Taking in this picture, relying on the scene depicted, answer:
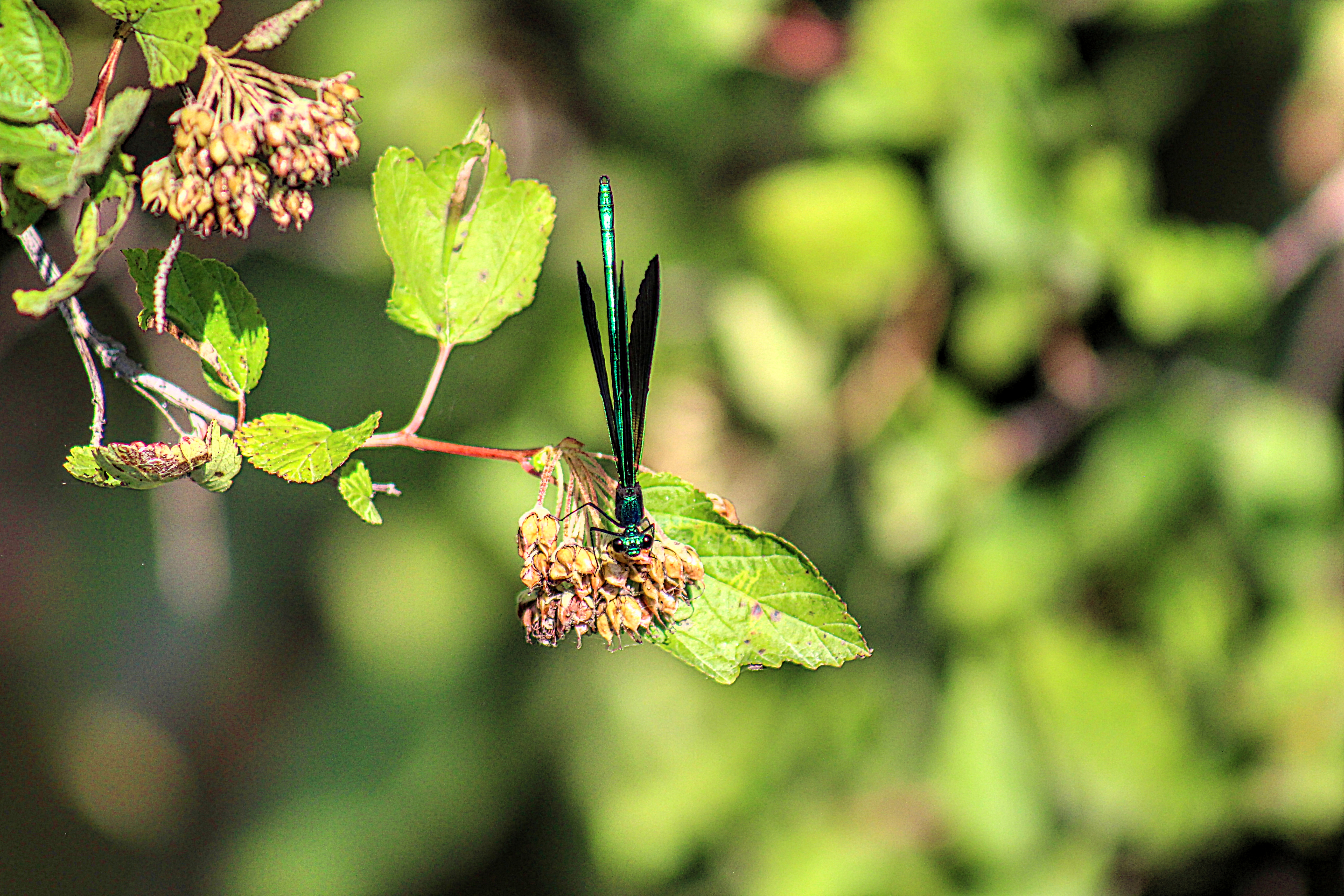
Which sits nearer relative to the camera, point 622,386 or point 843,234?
point 622,386

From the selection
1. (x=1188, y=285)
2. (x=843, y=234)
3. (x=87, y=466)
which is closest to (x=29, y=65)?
(x=87, y=466)

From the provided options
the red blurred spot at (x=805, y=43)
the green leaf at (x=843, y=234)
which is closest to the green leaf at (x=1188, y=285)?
the green leaf at (x=843, y=234)

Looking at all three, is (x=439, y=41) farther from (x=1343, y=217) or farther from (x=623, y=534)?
(x=1343, y=217)

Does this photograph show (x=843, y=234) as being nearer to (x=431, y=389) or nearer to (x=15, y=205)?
(x=431, y=389)

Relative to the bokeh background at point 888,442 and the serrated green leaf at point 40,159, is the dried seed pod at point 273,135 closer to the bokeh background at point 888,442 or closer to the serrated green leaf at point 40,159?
the serrated green leaf at point 40,159

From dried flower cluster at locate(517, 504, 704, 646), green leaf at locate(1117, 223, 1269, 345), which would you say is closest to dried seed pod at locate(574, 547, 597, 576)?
dried flower cluster at locate(517, 504, 704, 646)

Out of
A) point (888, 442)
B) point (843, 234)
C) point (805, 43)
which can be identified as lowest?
point (888, 442)

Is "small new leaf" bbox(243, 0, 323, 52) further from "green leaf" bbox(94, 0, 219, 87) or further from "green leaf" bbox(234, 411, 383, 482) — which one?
"green leaf" bbox(234, 411, 383, 482)
